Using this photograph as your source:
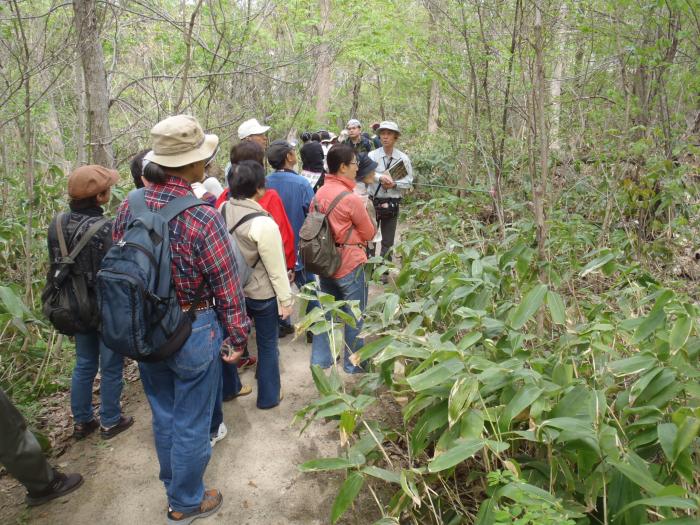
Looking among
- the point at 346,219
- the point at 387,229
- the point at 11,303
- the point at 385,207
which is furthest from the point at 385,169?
the point at 11,303

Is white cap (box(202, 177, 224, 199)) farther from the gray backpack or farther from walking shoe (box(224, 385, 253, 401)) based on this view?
walking shoe (box(224, 385, 253, 401))

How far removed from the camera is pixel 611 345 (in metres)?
2.62

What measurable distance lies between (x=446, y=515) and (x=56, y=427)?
2865 mm

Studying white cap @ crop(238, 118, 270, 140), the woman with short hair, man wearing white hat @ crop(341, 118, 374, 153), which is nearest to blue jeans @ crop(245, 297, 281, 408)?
the woman with short hair

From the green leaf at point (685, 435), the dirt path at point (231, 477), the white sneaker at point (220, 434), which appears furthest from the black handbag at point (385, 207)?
the green leaf at point (685, 435)

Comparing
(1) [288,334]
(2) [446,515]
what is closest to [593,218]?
(1) [288,334]

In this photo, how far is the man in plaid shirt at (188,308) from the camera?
2.24m

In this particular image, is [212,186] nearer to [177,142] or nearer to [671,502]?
[177,142]

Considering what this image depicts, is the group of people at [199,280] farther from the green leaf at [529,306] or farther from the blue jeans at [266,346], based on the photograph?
the green leaf at [529,306]

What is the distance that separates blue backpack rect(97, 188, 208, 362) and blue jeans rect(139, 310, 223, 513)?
12 cm

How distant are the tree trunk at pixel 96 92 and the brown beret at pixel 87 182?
1.68 metres

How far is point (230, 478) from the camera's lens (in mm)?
2986

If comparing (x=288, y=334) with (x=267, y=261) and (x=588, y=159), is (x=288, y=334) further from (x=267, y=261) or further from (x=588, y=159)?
(x=588, y=159)

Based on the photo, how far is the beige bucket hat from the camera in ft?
7.22
